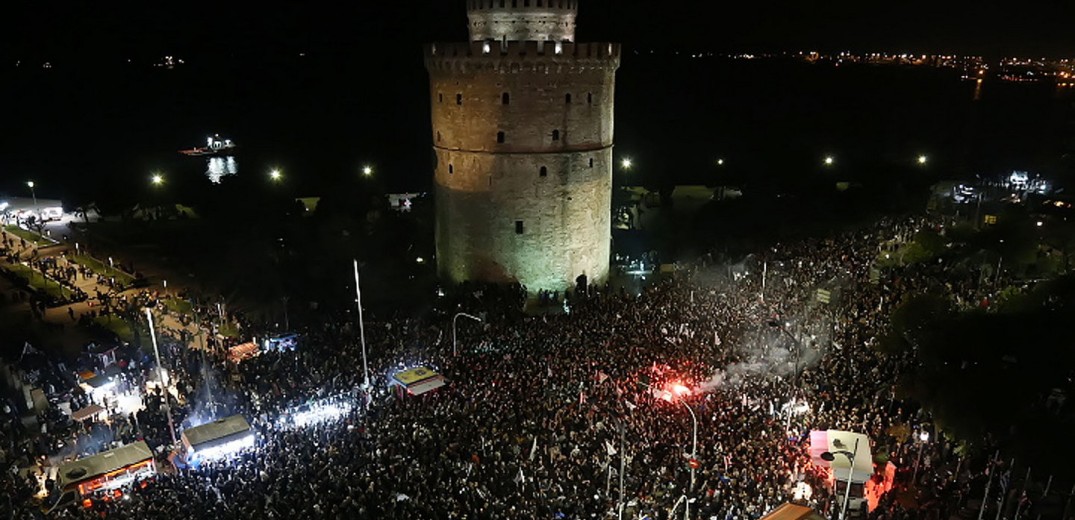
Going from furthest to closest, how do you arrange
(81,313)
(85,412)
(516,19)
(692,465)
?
→ (516,19) → (81,313) → (85,412) → (692,465)

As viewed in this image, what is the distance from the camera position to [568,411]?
58.6 feet

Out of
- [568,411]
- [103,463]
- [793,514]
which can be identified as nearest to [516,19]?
[568,411]

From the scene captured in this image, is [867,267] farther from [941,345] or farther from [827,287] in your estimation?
[941,345]

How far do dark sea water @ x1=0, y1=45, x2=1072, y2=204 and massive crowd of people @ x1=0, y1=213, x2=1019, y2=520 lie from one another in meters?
33.7

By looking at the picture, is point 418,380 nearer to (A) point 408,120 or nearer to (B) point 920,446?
(B) point 920,446

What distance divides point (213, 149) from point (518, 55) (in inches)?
3569

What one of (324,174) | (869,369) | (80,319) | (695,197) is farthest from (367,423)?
(324,174)

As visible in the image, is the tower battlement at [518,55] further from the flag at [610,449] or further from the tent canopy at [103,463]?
the tent canopy at [103,463]

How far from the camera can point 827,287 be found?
25.9 m

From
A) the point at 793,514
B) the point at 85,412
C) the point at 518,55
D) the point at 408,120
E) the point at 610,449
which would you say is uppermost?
the point at 518,55

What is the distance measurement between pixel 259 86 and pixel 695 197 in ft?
405

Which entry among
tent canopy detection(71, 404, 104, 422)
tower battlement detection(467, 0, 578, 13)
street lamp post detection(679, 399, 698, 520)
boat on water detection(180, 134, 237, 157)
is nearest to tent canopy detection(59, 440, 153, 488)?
tent canopy detection(71, 404, 104, 422)

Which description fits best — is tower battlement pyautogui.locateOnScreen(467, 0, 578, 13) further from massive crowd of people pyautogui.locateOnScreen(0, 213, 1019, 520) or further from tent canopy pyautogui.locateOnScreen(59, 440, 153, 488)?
tent canopy pyautogui.locateOnScreen(59, 440, 153, 488)

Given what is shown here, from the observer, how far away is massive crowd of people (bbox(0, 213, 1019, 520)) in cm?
1469
